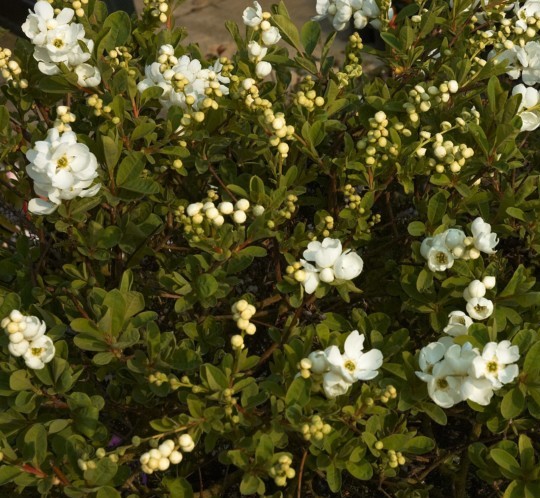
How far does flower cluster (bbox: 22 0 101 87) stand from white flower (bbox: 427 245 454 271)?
0.88 metres

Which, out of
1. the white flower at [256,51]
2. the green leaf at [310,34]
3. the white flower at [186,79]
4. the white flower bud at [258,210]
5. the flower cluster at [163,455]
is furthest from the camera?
the green leaf at [310,34]

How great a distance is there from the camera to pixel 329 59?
6.39 ft

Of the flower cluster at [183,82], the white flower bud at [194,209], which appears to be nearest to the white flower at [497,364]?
the white flower bud at [194,209]

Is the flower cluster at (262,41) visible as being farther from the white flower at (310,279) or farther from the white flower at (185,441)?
the white flower at (185,441)

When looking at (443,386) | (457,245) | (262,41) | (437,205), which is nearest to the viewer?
(443,386)

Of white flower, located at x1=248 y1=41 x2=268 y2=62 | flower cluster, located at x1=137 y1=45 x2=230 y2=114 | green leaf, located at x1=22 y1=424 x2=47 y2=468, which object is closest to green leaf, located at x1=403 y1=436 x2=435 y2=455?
green leaf, located at x1=22 y1=424 x2=47 y2=468

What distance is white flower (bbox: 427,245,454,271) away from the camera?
1526mm

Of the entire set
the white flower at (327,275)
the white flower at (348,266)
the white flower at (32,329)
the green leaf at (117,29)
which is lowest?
the white flower at (32,329)

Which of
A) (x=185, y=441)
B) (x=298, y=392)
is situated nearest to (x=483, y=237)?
(x=298, y=392)

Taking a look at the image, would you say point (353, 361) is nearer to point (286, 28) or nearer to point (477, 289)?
point (477, 289)

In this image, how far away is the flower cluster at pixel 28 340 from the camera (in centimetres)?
138

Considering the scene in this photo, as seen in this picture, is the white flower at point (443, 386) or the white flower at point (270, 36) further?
the white flower at point (270, 36)

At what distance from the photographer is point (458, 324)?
1.47m

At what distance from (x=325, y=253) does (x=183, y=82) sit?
521 mm
